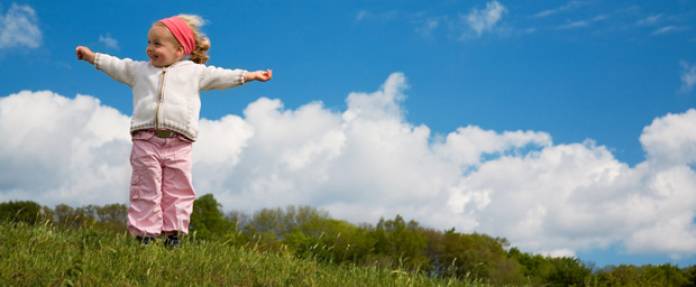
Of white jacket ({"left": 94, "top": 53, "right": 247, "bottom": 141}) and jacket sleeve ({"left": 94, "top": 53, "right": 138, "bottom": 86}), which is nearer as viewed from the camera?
white jacket ({"left": 94, "top": 53, "right": 247, "bottom": 141})

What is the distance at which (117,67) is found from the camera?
8.95 meters

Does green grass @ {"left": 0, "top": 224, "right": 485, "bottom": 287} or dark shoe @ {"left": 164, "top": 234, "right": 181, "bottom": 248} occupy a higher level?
dark shoe @ {"left": 164, "top": 234, "right": 181, "bottom": 248}

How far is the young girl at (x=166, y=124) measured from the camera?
8.38 m

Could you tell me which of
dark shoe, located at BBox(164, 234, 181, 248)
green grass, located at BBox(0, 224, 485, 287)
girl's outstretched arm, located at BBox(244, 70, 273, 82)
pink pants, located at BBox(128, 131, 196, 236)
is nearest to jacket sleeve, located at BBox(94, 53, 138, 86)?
pink pants, located at BBox(128, 131, 196, 236)

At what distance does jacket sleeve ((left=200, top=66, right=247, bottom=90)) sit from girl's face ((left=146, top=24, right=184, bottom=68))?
0.44m

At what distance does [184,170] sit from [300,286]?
3.22m

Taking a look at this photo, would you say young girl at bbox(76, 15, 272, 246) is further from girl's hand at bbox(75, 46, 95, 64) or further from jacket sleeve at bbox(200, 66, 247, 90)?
girl's hand at bbox(75, 46, 95, 64)

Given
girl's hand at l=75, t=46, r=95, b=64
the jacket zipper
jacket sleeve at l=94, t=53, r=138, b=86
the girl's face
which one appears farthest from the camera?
girl's hand at l=75, t=46, r=95, b=64

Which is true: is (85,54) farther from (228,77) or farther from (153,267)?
(153,267)

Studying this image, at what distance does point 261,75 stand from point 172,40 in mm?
1111

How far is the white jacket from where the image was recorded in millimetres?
8359

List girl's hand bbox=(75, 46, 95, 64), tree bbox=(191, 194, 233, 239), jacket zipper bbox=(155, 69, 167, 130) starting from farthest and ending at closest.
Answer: tree bbox=(191, 194, 233, 239) < girl's hand bbox=(75, 46, 95, 64) < jacket zipper bbox=(155, 69, 167, 130)

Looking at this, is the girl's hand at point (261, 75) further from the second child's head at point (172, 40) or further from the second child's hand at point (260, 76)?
the second child's head at point (172, 40)

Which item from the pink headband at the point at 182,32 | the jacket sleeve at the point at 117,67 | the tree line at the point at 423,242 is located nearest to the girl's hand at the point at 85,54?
the jacket sleeve at the point at 117,67
